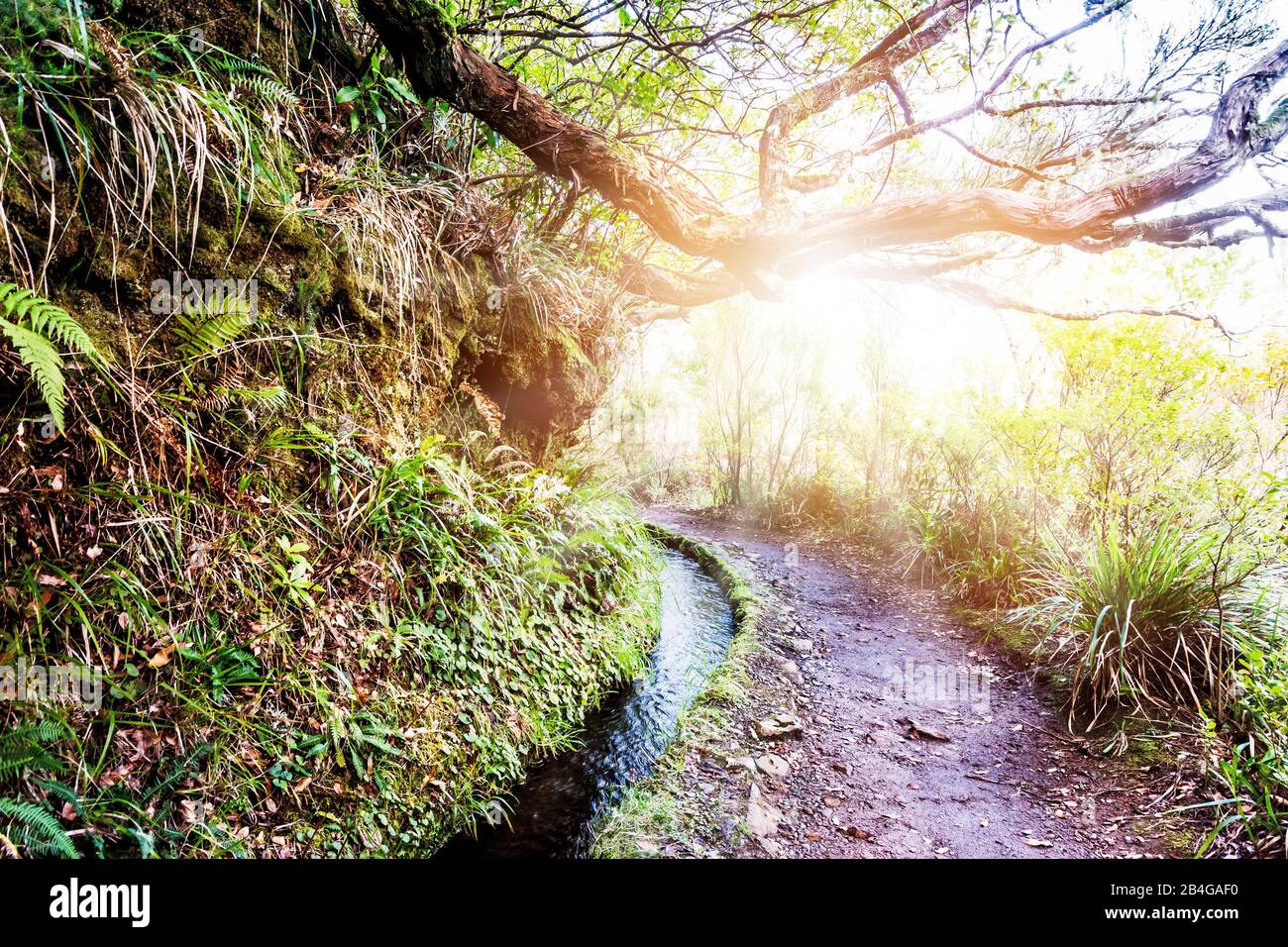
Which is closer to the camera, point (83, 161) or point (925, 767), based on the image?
point (83, 161)

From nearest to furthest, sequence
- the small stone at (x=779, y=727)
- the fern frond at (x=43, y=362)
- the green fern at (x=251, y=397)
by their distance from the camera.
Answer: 1. the fern frond at (x=43, y=362)
2. the green fern at (x=251, y=397)
3. the small stone at (x=779, y=727)

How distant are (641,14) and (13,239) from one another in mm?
3268

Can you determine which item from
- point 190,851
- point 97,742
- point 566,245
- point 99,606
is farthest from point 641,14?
point 190,851

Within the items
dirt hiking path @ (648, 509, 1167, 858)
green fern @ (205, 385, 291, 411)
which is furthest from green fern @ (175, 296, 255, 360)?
dirt hiking path @ (648, 509, 1167, 858)

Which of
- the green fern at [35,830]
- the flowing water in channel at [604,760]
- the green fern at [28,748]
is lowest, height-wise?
the flowing water in channel at [604,760]

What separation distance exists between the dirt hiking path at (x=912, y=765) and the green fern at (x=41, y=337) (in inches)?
109

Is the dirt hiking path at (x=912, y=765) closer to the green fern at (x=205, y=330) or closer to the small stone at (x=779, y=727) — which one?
the small stone at (x=779, y=727)

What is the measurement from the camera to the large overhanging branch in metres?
2.75

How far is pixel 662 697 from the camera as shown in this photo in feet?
11.8

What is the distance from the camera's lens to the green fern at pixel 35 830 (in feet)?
4.00

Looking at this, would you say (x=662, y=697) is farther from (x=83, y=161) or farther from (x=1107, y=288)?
(x=1107, y=288)

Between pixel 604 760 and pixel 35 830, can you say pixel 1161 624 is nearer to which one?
pixel 604 760

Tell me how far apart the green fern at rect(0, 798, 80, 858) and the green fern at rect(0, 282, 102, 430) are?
3.33 feet

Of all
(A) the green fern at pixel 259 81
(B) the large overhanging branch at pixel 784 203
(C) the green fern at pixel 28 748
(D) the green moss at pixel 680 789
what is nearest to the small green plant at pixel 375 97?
(B) the large overhanging branch at pixel 784 203
